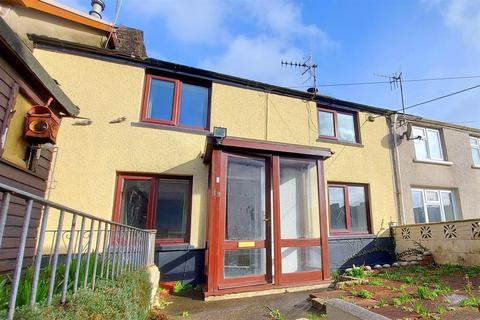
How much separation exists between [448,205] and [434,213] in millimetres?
862

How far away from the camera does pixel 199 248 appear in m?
6.32

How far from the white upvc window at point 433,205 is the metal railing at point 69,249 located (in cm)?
870

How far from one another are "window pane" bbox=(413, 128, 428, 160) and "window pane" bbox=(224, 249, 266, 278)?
7178mm

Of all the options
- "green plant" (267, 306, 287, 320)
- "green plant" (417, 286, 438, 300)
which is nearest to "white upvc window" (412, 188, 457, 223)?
"green plant" (417, 286, 438, 300)

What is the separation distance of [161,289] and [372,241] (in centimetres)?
615

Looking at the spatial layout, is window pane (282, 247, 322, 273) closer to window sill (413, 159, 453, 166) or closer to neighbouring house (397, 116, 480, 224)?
neighbouring house (397, 116, 480, 224)

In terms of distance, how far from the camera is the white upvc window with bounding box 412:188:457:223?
9.25 m

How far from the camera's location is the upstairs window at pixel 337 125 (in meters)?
8.86

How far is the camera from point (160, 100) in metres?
7.21

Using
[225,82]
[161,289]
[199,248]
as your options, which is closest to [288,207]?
[199,248]

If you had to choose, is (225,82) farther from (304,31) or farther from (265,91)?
(304,31)

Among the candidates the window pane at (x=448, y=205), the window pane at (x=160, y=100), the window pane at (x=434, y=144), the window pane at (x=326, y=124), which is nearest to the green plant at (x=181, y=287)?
the window pane at (x=160, y=100)

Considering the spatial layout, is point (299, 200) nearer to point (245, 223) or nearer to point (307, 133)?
point (245, 223)

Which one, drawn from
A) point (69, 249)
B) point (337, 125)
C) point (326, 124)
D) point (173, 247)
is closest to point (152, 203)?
point (173, 247)
